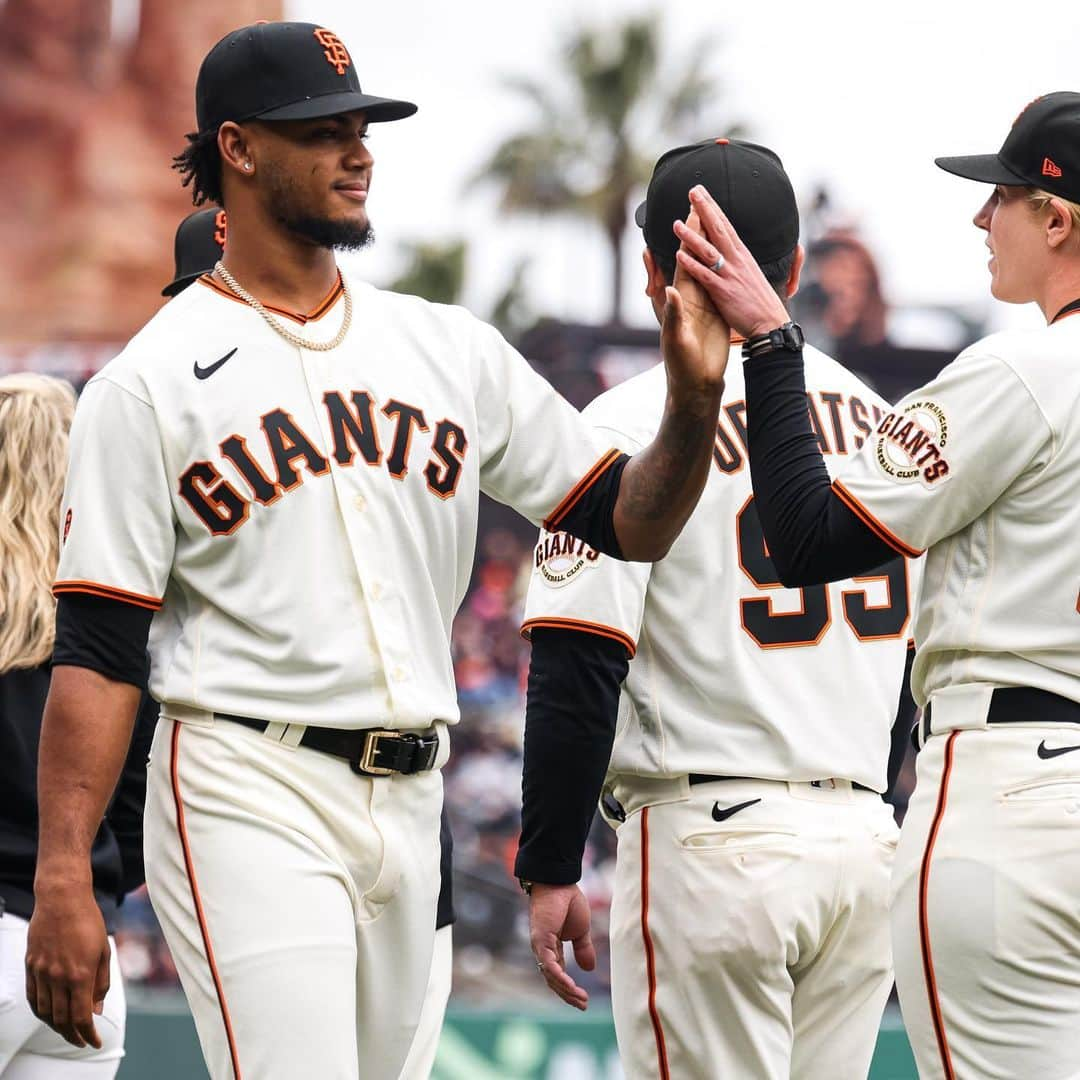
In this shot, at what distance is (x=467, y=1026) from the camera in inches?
299

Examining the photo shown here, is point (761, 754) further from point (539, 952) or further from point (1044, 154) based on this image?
point (1044, 154)

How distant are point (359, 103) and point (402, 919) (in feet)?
4.80

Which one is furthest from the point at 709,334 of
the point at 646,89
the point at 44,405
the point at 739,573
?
the point at 646,89

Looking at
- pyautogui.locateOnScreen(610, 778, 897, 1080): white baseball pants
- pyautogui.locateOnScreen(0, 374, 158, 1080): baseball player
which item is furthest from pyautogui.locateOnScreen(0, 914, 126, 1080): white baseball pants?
pyautogui.locateOnScreen(610, 778, 897, 1080): white baseball pants

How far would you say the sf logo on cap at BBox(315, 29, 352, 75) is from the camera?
11.2 feet

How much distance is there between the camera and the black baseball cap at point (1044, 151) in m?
3.28

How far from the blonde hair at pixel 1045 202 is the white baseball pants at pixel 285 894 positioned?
4.99 feet

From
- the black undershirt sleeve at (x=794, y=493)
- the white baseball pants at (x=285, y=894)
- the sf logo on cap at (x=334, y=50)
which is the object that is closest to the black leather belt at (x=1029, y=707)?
the black undershirt sleeve at (x=794, y=493)

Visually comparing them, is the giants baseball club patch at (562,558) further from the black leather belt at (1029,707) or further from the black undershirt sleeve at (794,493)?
the black leather belt at (1029,707)

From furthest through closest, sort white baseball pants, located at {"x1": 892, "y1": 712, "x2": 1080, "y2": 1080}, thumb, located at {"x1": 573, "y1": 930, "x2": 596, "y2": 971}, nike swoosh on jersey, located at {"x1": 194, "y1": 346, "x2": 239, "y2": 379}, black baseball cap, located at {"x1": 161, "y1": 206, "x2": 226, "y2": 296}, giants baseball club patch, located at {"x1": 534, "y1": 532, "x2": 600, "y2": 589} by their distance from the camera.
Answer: black baseball cap, located at {"x1": 161, "y1": 206, "x2": 226, "y2": 296}
thumb, located at {"x1": 573, "y1": 930, "x2": 596, "y2": 971}
giants baseball club patch, located at {"x1": 534, "y1": 532, "x2": 600, "y2": 589}
nike swoosh on jersey, located at {"x1": 194, "y1": 346, "x2": 239, "y2": 379}
white baseball pants, located at {"x1": 892, "y1": 712, "x2": 1080, "y2": 1080}

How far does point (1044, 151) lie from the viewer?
3.30 metres

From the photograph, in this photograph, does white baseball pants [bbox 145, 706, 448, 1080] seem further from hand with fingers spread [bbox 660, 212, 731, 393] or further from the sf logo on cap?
the sf logo on cap

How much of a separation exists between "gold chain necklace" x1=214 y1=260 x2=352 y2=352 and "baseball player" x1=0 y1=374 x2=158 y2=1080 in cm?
84

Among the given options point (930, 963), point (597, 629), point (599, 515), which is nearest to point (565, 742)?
point (597, 629)
